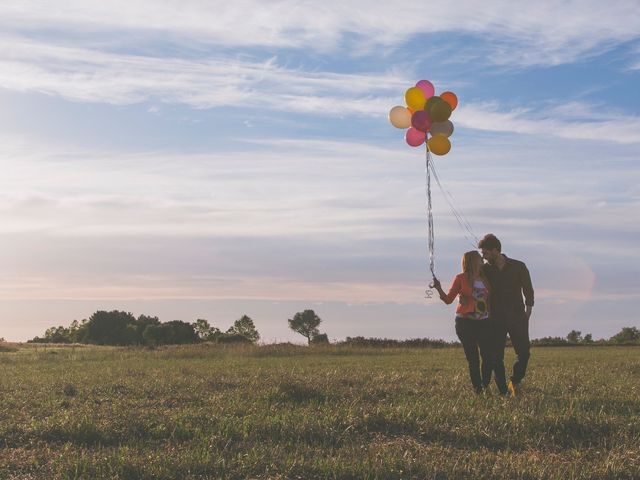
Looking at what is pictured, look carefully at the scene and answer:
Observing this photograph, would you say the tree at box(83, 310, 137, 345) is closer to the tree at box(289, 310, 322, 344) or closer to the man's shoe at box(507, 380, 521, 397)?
the tree at box(289, 310, 322, 344)

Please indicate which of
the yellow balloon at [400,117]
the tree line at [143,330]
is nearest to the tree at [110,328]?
the tree line at [143,330]

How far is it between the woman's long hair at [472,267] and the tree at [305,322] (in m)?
94.0

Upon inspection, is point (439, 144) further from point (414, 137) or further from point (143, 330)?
point (143, 330)

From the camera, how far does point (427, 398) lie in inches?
413

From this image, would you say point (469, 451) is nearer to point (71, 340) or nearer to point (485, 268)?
point (485, 268)

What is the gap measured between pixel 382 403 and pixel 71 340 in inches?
3914

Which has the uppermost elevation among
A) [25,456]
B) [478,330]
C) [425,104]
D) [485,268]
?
[425,104]

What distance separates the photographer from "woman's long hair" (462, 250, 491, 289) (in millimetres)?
10820

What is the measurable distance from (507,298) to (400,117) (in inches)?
166

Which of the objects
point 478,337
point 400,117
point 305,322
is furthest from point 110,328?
point 478,337

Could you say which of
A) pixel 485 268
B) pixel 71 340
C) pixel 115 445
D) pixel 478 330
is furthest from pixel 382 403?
pixel 71 340

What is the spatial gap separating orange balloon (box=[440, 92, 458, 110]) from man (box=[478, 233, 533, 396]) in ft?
10.7

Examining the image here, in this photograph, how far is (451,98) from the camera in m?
13.2

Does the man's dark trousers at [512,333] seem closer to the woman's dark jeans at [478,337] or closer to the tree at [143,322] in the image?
the woman's dark jeans at [478,337]
